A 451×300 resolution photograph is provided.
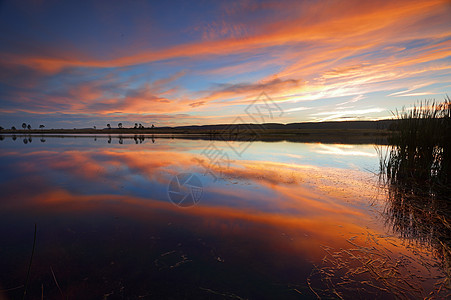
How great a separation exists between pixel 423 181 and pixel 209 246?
9.99 metres

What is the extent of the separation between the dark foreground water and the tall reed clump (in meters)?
0.34

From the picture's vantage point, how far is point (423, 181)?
866 centimetres

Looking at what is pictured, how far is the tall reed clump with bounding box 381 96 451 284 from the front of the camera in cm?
A: 454

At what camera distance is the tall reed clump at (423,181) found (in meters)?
4.54

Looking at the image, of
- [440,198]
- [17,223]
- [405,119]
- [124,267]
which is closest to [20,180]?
[17,223]

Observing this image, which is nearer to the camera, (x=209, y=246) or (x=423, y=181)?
(x=209, y=246)

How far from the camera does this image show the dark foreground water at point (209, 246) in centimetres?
299

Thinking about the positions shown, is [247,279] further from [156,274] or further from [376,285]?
[376,285]

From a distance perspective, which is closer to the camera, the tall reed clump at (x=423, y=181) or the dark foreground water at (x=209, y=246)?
the dark foreground water at (x=209, y=246)

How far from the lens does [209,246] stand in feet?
13.3

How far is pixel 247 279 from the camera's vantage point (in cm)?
319

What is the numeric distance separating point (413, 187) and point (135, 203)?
409 inches

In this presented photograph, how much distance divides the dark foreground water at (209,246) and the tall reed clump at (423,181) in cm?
34

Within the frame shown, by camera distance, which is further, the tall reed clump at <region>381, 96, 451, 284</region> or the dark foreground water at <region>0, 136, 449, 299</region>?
the tall reed clump at <region>381, 96, 451, 284</region>
